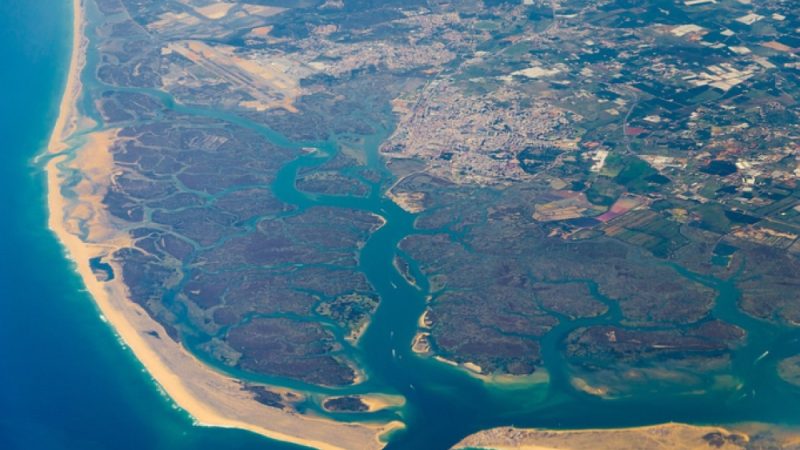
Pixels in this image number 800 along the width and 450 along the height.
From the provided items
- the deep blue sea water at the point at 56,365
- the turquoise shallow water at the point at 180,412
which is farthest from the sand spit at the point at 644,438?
the deep blue sea water at the point at 56,365

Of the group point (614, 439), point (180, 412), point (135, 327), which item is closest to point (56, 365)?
point (135, 327)

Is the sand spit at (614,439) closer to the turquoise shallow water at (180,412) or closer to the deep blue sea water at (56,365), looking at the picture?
the turquoise shallow water at (180,412)

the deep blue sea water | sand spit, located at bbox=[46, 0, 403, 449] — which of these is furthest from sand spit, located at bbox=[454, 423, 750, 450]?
the deep blue sea water

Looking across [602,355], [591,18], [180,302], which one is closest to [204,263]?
[180,302]

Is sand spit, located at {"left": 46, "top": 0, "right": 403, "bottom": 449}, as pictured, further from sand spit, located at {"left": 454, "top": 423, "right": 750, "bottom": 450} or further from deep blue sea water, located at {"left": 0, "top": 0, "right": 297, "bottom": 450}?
sand spit, located at {"left": 454, "top": 423, "right": 750, "bottom": 450}

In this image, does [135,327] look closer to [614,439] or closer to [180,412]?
[180,412]
